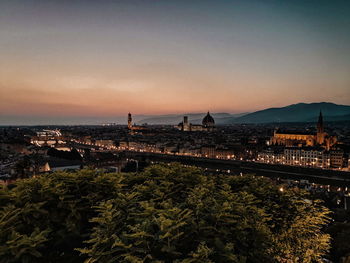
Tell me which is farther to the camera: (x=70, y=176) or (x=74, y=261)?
(x=70, y=176)

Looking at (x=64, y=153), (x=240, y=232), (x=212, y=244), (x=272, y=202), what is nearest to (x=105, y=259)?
(x=212, y=244)

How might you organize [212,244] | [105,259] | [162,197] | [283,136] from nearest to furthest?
[105,259] → [212,244] → [162,197] → [283,136]

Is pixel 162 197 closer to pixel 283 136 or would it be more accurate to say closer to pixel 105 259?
pixel 105 259

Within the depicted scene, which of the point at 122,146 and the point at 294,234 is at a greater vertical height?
the point at 294,234

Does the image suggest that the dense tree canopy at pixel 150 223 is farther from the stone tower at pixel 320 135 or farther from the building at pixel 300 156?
the stone tower at pixel 320 135

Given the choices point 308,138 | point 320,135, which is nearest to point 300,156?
point 320,135

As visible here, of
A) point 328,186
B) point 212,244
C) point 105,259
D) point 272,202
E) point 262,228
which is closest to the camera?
point 105,259

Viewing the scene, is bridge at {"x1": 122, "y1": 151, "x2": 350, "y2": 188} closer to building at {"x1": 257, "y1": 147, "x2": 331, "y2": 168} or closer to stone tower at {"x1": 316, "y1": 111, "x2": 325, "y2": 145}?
building at {"x1": 257, "y1": 147, "x2": 331, "y2": 168}
